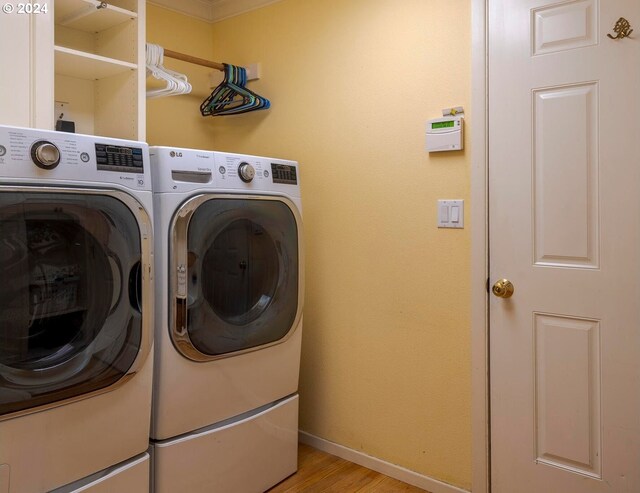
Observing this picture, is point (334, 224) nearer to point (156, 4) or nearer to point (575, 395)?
point (575, 395)

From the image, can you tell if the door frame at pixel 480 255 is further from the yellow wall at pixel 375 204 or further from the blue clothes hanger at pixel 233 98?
the blue clothes hanger at pixel 233 98

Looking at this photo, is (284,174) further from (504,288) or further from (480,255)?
(504,288)

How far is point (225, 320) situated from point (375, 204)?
865 millimetres

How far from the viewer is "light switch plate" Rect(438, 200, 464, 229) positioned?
2146 mm

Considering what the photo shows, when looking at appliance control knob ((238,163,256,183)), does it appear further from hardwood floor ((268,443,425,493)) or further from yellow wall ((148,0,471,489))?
hardwood floor ((268,443,425,493))

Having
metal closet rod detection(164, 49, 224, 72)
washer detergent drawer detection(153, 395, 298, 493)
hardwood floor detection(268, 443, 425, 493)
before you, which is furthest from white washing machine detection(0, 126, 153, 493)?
metal closet rod detection(164, 49, 224, 72)

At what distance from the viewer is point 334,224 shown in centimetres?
258

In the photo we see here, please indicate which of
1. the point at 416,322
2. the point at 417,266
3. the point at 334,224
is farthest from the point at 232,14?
the point at 416,322

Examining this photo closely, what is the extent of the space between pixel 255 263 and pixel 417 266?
693 millimetres

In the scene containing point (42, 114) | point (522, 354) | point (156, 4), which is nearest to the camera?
point (42, 114)

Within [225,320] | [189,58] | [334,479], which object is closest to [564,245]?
[225,320]

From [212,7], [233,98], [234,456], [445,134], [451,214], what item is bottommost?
[234,456]

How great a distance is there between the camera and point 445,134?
7.09 feet

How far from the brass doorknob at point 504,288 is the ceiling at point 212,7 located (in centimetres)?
185
